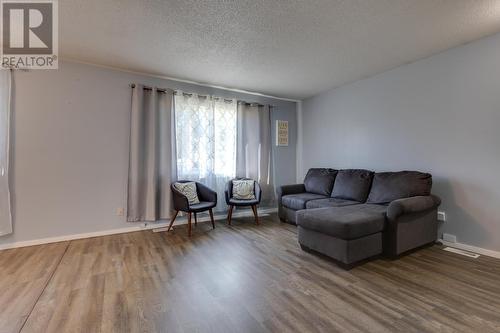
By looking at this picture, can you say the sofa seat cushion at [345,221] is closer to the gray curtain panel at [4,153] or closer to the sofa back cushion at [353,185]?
the sofa back cushion at [353,185]

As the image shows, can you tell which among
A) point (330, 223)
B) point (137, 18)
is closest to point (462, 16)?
point (330, 223)

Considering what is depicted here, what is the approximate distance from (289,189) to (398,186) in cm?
175

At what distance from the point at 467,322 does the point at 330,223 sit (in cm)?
114

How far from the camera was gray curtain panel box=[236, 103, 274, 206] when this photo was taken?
15.0 feet

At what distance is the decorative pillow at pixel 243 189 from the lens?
4195 mm

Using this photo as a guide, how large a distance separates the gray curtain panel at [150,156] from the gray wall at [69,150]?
0.55 ft

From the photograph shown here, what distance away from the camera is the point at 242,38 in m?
2.64

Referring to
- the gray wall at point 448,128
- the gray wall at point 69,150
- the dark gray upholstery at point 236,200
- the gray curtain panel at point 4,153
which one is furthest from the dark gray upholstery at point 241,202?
the gray curtain panel at point 4,153

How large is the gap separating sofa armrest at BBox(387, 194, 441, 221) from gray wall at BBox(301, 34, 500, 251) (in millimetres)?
530

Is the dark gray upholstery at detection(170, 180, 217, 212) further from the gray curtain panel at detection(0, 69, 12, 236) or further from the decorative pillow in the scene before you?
the gray curtain panel at detection(0, 69, 12, 236)

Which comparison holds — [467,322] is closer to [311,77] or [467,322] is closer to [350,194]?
[350,194]

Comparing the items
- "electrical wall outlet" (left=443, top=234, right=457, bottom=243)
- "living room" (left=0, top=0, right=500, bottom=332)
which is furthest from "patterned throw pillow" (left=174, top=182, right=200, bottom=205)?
"electrical wall outlet" (left=443, top=234, right=457, bottom=243)

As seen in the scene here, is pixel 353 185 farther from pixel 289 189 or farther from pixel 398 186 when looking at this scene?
pixel 289 189

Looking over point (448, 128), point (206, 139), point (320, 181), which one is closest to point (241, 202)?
point (206, 139)
